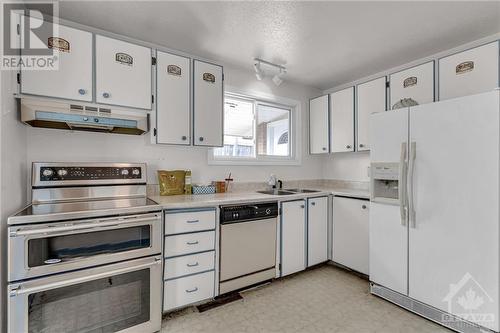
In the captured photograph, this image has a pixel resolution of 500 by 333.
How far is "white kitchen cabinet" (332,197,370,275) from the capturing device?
263 centimetres

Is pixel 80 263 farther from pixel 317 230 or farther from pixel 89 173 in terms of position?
pixel 317 230

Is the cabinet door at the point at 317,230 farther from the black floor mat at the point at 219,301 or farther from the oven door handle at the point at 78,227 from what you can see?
the oven door handle at the point at 78,227

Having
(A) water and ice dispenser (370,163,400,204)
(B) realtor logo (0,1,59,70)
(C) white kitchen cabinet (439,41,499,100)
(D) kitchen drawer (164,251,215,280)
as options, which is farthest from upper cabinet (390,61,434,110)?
(B) realtor logo (0,1,59,70)

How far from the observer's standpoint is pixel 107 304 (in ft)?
5.30

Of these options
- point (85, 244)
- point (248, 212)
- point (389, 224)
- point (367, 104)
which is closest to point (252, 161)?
point (248, 212)

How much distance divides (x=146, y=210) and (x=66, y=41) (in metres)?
1.43

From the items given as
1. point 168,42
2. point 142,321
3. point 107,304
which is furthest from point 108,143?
point 142,321

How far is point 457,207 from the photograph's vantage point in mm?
1798

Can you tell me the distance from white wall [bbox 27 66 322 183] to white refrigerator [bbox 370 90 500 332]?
1.45 metres

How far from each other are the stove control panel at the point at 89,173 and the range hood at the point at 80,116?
0.34m

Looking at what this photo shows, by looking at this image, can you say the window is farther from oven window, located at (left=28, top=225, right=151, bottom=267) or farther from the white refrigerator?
the white refrigerator

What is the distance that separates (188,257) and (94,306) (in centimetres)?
69

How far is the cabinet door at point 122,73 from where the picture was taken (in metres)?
1.94

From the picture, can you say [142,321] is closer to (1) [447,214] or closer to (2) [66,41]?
(2) [66,41]
